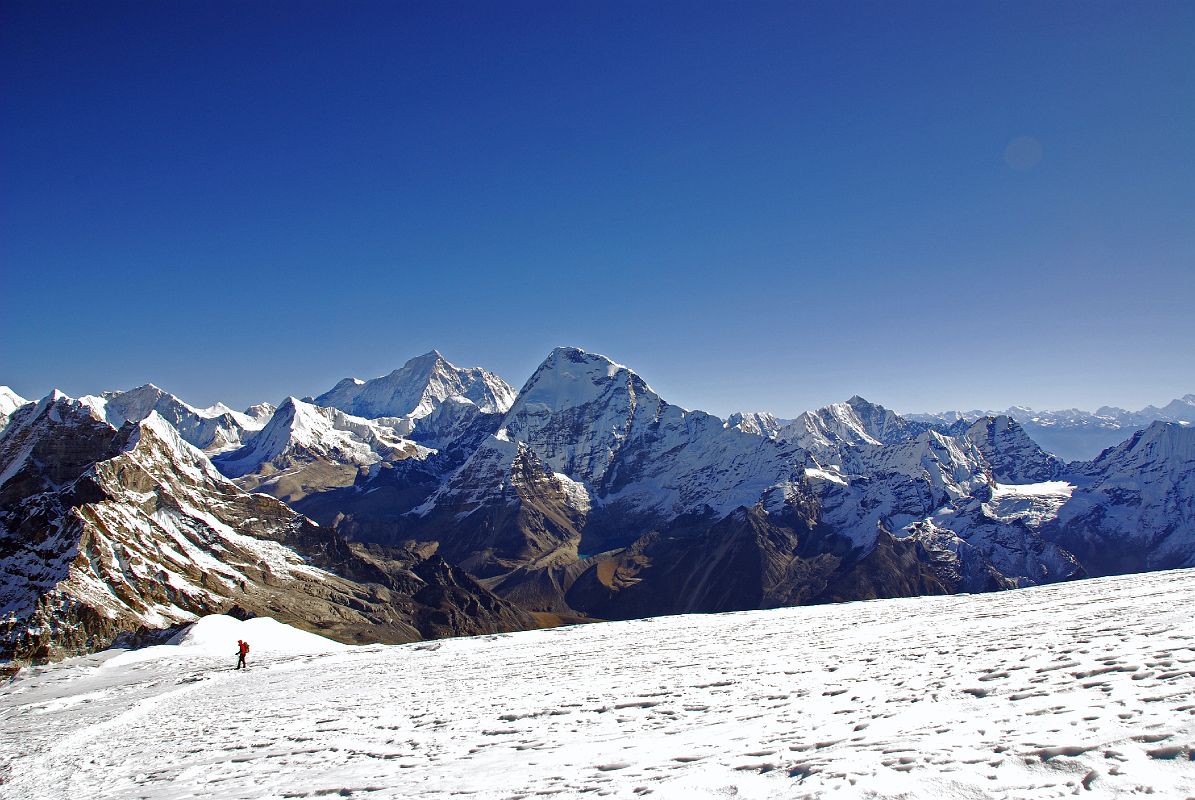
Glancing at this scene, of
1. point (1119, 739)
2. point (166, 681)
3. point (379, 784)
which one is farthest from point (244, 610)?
point (1119, 739)

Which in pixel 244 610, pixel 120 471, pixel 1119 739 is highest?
pixel 120 471

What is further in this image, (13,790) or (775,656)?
(775,656)

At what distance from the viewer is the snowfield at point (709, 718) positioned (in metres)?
11.4

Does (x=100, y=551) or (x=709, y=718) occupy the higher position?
(x=100, y=551)

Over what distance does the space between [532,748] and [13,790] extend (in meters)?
18.7

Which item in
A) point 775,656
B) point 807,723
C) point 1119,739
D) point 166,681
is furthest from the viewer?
point 166,681

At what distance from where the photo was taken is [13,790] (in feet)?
73.9

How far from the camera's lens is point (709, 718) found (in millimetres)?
18750

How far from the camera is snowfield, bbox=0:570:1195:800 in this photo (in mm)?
11414

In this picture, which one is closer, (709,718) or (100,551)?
(709,718)

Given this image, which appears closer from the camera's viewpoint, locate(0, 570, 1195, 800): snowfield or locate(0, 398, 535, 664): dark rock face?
locate(0, 570, 1195, 800): snowfield

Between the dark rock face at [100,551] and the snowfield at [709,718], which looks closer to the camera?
the snowfield at [709,718]

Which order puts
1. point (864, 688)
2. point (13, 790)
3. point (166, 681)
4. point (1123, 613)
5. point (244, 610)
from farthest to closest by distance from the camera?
1. point (244, 610)
2. point (166, 681)
3. point (1123, 613)
4. point (13, 790)
5. point (864, 688)

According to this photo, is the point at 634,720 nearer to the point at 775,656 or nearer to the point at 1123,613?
the point at 775,656
